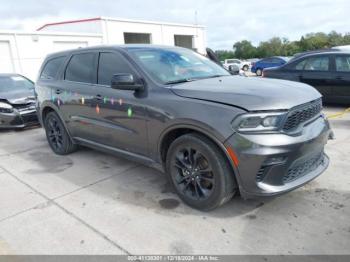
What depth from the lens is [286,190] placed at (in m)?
2.86

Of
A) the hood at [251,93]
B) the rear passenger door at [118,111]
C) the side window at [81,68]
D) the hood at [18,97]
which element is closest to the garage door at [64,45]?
the hood at [18,97]

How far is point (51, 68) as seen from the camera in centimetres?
543

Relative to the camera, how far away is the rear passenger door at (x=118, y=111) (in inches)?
144

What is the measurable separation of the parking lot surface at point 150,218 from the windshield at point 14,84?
4710 mm

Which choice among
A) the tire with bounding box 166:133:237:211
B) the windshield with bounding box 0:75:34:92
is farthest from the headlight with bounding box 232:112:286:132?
the windshield with bounding box 0:75:34:92

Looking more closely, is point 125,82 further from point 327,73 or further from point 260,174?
point 327,73

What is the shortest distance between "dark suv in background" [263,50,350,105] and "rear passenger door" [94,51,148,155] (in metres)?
6.06

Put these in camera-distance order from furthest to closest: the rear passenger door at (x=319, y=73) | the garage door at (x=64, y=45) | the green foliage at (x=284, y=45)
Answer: the green foliage at (x=284, y=45), the garage door at (x=64, y=45), the rear passenger door at (x=319, y=73)

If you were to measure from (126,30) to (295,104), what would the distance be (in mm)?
25779

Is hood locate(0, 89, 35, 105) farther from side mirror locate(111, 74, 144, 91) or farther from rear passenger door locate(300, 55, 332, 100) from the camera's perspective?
rear passenger door locate(300, 55, 332, 100)

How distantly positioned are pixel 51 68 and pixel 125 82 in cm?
264

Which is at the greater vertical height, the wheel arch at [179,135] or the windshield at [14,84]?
the windshield at [14,84]

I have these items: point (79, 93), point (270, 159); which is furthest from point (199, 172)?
point (79, 93)

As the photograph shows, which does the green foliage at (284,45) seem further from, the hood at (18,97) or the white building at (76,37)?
the hood at (18,97)
